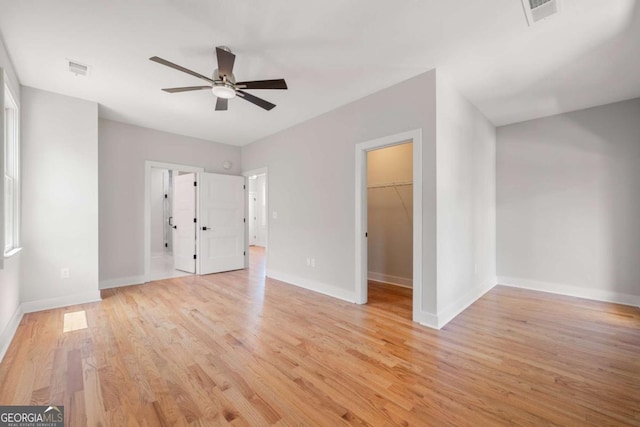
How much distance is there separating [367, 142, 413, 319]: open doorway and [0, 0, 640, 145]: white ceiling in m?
1.50

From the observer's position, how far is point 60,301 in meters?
3.32

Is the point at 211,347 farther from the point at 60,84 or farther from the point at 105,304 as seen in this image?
the point at 60,84

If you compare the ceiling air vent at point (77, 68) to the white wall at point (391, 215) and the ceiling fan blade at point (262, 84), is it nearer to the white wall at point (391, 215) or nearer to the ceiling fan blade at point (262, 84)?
the ceiling fan blade at point (262, 84)

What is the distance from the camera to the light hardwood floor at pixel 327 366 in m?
1.55

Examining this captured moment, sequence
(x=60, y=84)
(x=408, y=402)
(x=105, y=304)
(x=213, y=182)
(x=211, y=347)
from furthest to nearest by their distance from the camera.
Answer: (x=213, y=182) → (x=105, y=304) → (x=60, y=84) → (x=211, y=347) → (x=408, y=402)

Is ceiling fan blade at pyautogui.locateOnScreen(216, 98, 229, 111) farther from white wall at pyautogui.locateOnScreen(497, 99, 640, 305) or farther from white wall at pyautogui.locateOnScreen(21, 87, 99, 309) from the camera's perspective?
white wall at pyautogui.locateOnScreen(497, 99, 640, 305)

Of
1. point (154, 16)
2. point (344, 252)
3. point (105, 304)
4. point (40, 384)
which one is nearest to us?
point (40, 384)

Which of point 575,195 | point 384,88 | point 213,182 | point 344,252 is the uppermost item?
point 384,88

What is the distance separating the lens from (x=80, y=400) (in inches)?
64.2

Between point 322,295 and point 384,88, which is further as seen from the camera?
point 322,295

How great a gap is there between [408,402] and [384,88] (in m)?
3.13

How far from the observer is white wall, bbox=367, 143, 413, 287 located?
4379mm

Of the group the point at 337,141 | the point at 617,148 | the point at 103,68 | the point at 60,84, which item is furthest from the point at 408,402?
the point at 60,84

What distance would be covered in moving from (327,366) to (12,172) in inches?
157
